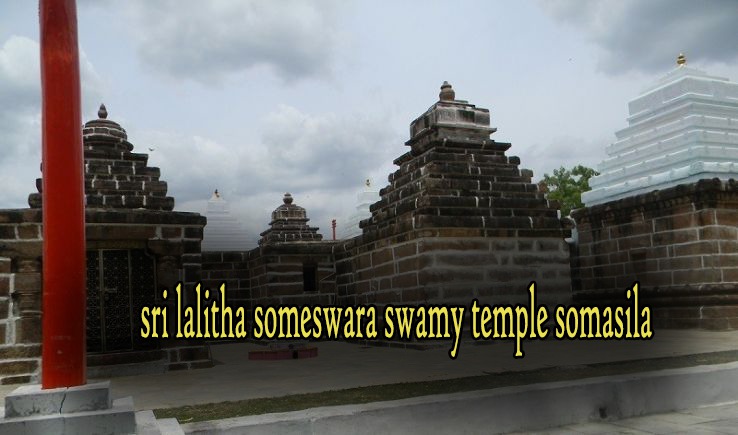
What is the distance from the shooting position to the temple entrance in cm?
852

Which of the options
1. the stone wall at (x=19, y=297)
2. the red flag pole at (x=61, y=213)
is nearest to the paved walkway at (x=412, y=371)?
the stone wall at (x=19, y=297)

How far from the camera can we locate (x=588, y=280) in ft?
44.2

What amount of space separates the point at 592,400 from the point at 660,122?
1044cm

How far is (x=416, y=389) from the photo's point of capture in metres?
5.49

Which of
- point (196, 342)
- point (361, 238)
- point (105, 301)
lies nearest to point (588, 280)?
point (361, 238)

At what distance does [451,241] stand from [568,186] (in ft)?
77.5

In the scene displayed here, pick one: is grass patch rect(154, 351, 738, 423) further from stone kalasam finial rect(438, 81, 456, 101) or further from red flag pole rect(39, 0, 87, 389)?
stone kalasam finial rect(438, 81, 456, 101)

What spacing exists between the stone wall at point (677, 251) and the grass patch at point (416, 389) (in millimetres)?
4128

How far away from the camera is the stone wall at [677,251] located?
10.7 meters

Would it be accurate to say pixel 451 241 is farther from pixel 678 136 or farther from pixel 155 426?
pixel 155 426

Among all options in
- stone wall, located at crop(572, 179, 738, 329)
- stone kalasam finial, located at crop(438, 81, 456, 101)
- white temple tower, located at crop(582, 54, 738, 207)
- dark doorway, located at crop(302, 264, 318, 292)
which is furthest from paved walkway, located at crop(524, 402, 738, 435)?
dark doorway, located at crop(302, 264, 318, 292)

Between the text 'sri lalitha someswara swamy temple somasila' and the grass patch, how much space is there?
3.83 m

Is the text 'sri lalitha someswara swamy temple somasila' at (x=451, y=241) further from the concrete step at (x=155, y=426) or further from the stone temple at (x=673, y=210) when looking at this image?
the concrete step at (x=155, y=426)

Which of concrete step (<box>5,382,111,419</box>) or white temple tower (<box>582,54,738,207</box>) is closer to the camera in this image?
concrete step (<box>5,382,111,419</box>)
